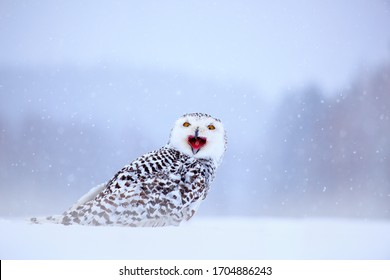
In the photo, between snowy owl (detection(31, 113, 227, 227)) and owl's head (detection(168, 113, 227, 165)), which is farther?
owl's head (detection(168, 113, 227, 165))

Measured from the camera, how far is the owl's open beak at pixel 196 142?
1459mm

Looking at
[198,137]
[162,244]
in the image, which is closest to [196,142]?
[198,137]

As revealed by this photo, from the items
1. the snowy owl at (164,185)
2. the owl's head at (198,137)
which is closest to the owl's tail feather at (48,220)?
the snowy owl at (164,185)

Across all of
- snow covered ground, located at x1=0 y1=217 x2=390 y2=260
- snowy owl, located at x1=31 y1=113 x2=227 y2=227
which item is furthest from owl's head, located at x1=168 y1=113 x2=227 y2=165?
snow covered ground, located at x1=0 y1=217 x2=390 y2=260

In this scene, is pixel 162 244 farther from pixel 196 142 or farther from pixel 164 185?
pixel 196 142

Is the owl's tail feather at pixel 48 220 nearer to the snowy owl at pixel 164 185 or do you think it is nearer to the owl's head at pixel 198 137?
the snowy owl at pixel 164 185

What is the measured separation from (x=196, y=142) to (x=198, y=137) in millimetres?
16

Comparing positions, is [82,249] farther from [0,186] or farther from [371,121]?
Result: [371,121]

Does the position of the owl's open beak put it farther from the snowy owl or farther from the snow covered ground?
the snow covered ground

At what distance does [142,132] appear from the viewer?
2.37 m

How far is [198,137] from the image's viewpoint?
4.79ft

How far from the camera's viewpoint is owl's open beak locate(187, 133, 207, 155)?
57.4 inches

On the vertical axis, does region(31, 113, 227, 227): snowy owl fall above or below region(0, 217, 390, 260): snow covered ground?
above

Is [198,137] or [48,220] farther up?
[198,137]
